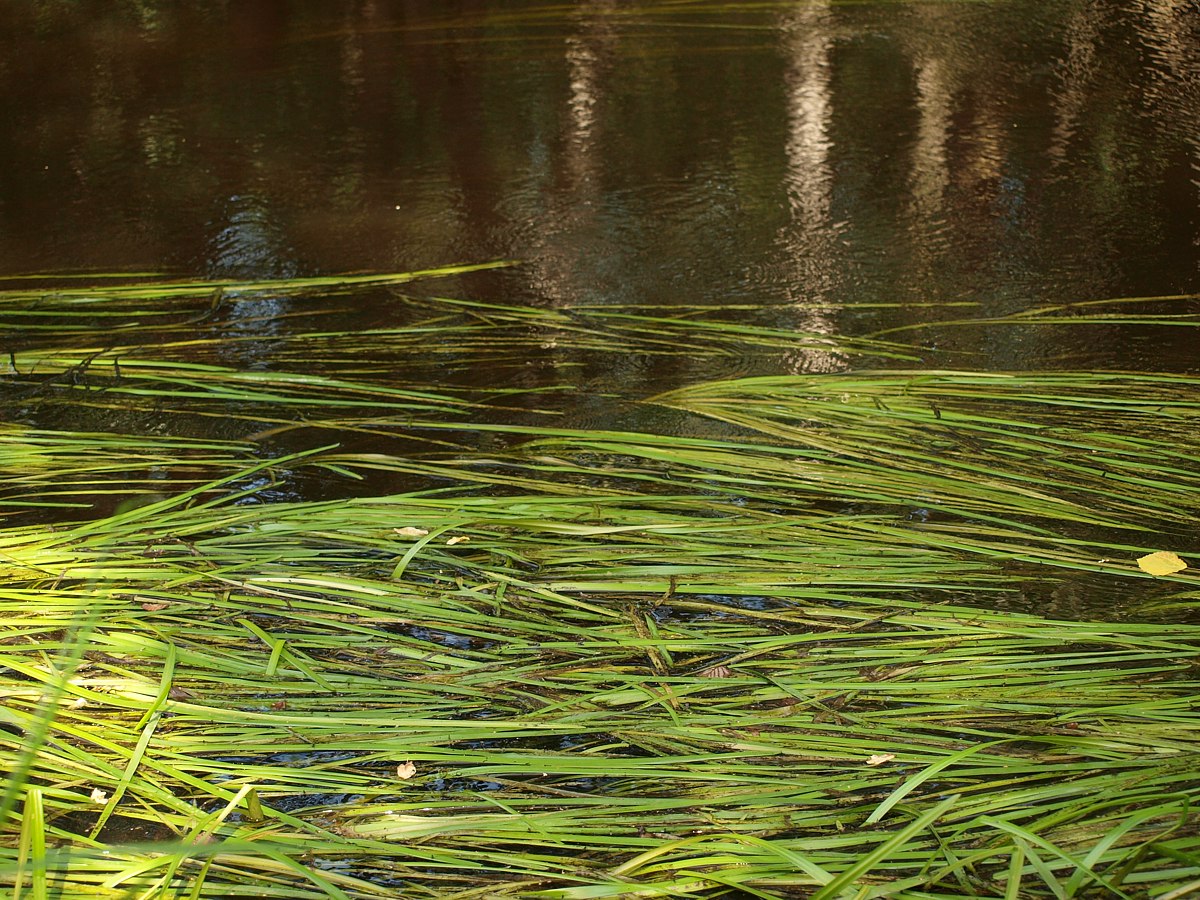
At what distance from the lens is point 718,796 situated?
1551 mm

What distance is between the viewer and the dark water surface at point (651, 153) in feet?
10.5

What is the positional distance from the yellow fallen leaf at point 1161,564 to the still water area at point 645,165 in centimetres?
77

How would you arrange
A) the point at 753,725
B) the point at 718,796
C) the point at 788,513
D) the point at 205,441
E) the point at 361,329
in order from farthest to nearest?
the point at 361,329 → the point at 205,441 → the point at 788,513 → the point at 753,725 → the point at 718,796

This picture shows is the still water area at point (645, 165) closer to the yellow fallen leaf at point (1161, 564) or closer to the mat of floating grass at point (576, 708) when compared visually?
the mat of floating grass at point (576, 708)

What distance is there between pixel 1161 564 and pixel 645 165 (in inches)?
101

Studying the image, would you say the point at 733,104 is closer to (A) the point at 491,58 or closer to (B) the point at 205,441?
(A) the point at 491,58

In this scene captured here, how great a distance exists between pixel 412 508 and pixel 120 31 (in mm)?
4757

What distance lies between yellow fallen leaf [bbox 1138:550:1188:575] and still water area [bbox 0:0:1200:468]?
2.53ft

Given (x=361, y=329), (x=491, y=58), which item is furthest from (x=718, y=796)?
(x=491, y=58)

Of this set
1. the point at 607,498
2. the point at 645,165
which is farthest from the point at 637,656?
the point at 645,165

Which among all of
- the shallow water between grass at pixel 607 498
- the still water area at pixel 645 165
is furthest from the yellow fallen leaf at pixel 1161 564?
the still water area at pixel 645 165

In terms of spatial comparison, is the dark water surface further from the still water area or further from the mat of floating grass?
the mat of floating grass

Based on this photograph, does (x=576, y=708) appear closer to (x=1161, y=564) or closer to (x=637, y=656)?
(x=637, y=656)

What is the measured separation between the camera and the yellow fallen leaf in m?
1.98
